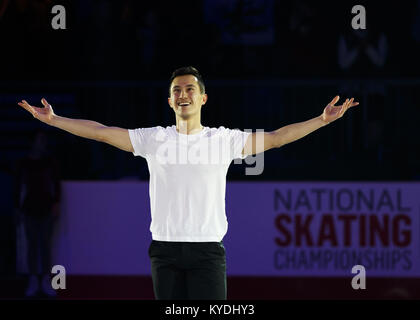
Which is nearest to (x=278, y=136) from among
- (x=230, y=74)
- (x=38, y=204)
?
(x=38, y=204)

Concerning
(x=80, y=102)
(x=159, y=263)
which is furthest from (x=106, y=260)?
(x=159, y=263)

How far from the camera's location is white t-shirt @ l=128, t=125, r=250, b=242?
12.6 feet

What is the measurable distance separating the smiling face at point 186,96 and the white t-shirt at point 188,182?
0.44ft

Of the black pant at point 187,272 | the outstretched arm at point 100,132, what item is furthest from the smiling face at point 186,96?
the black pant at point 187,272

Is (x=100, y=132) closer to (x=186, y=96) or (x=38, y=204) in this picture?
(x=186, y=96)

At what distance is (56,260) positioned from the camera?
7.45 metres

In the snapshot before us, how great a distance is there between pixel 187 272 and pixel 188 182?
489mm

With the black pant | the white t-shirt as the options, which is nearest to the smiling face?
the white t-shirt

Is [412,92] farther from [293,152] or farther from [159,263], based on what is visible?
[159,263]

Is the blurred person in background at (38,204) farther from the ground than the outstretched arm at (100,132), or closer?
closer

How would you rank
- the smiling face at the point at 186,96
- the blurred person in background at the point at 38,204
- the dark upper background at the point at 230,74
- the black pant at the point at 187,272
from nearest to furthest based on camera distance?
the black pant at the point at 187,272 < the smiling face at the point at 186,96 < the blurred person in background at the point at 38,204 < the dark upper background at the point at 230,74

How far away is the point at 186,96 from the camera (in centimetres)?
405

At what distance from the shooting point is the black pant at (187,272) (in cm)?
376

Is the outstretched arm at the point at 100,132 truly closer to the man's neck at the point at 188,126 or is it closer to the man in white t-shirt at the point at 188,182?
the man in white t-shirt at the point at 188,182
